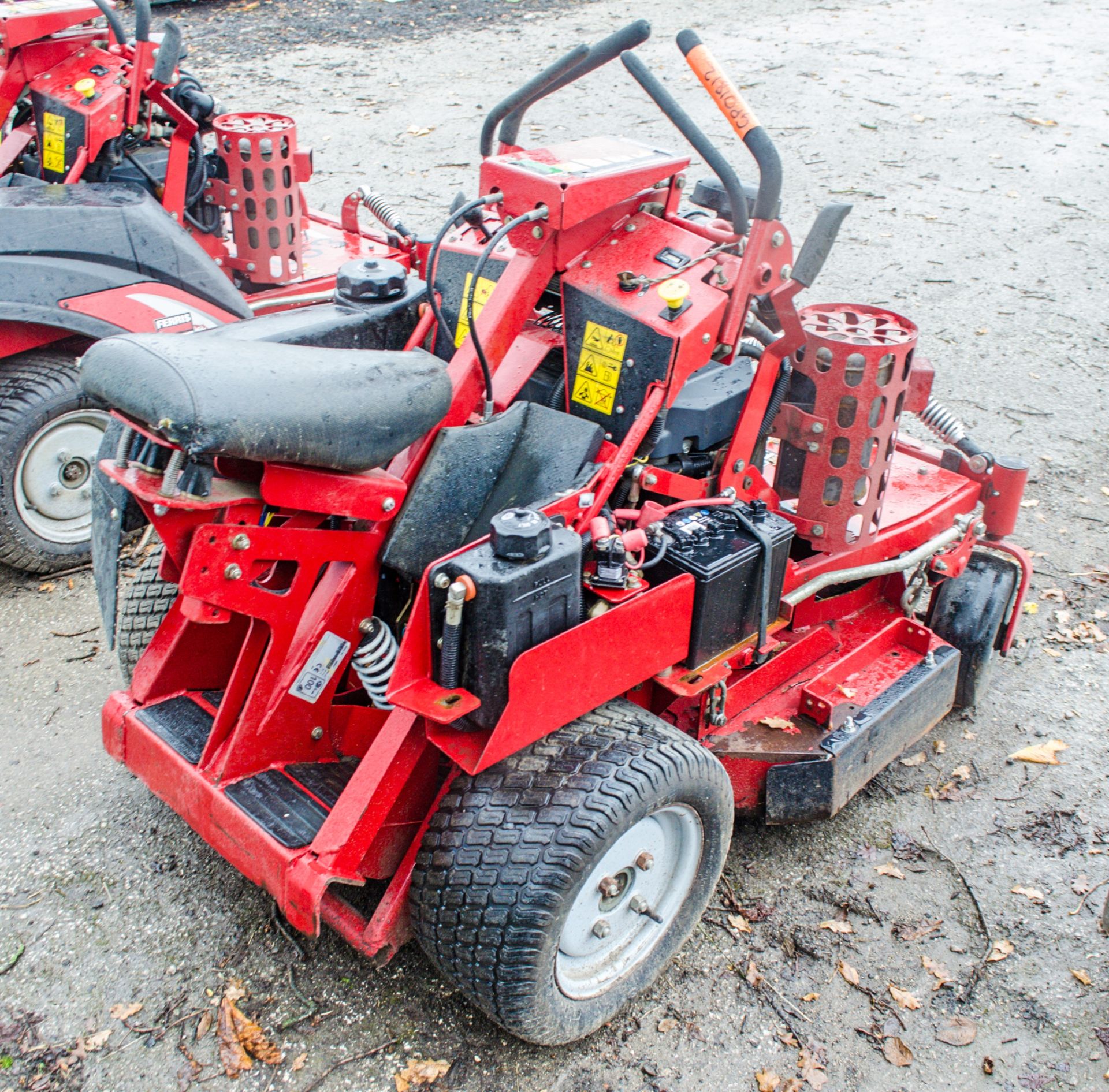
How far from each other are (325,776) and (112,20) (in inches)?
146

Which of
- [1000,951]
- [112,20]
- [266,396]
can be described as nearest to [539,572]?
[266,396]

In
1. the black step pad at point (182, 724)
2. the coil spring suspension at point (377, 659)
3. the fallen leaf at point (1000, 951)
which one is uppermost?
the coil spring suspension at point (377, 659)

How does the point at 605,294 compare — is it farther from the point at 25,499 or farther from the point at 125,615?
the point at 25,499

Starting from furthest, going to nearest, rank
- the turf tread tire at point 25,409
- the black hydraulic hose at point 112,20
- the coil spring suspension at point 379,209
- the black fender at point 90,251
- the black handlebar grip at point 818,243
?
1. the coil spring suspension at point 379,209
2. the black hydraulic hose at point 112,20
3. the turf tread tire at point 25,409
4. the black fender at point 90,251
5. the black handlebar grip at point 818,243

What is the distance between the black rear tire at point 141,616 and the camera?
10.8 ft

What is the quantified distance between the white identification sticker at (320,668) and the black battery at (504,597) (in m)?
0.43

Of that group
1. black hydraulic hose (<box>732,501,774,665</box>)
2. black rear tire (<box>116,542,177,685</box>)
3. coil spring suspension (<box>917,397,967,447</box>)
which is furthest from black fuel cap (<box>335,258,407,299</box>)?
coil spring suspension (<box>917,397,967,447</box>)

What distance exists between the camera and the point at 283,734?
9.13ft

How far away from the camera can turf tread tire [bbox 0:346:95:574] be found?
165 inches

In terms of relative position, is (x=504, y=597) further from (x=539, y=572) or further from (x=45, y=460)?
(x=45, y=460)

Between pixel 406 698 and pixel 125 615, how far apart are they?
1.36 m

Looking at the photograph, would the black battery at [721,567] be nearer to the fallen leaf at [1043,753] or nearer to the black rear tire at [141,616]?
the fallen leaf at [1043,753]

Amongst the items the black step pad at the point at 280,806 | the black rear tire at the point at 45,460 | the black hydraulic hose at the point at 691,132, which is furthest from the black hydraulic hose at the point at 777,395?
the black rear tire at the point at 45,460

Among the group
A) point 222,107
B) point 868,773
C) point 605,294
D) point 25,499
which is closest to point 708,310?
point 605,294
